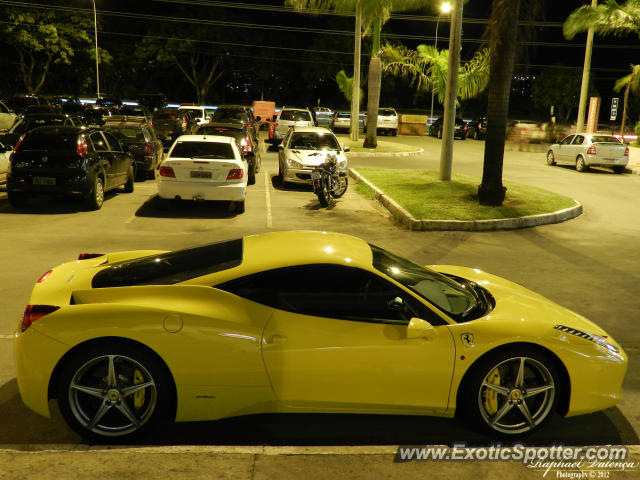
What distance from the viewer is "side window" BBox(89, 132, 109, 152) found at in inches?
567

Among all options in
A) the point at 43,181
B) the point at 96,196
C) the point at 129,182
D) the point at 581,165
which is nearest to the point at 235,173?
the point at 96,196

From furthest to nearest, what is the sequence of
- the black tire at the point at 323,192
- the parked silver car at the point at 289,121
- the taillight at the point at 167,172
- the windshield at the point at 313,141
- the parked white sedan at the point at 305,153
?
1. the parked silver car at the point at 289,121
2. the windshield at the point at 313,141
3. the parked white sedan at the point at 305,153
4. the black tire at the point at 323,192
5. the taillight at the point at 167,172

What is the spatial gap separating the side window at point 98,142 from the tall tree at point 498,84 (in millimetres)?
8397

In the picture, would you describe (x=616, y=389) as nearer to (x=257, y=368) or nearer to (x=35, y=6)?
(x=257, y=368)

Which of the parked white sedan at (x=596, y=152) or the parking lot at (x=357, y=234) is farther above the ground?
the parked white sedan at (x=596, y=152)

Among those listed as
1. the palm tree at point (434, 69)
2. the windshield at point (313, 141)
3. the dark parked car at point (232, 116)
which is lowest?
the windshield at point (313, 141)

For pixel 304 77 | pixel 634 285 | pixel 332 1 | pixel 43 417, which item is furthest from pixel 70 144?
pixel 304 77

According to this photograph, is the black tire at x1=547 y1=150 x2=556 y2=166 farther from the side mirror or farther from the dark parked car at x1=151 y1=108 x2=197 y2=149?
the side mirror

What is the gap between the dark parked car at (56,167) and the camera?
13.1 meters

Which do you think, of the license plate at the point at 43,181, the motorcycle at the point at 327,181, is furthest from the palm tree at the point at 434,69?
the license plate at the point at 43,181

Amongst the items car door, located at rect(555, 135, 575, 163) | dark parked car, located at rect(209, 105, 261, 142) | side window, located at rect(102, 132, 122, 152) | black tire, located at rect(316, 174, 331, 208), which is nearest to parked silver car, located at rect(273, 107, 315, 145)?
dark parked car, located at rect(209, 105, 261, 142)

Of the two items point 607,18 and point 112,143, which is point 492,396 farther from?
point 607,18

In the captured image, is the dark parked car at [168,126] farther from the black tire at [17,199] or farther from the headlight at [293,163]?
the black tire at [17,199]

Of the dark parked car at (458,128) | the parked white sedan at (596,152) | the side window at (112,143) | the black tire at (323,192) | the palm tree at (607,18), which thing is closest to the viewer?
the black tire at (323,192)
